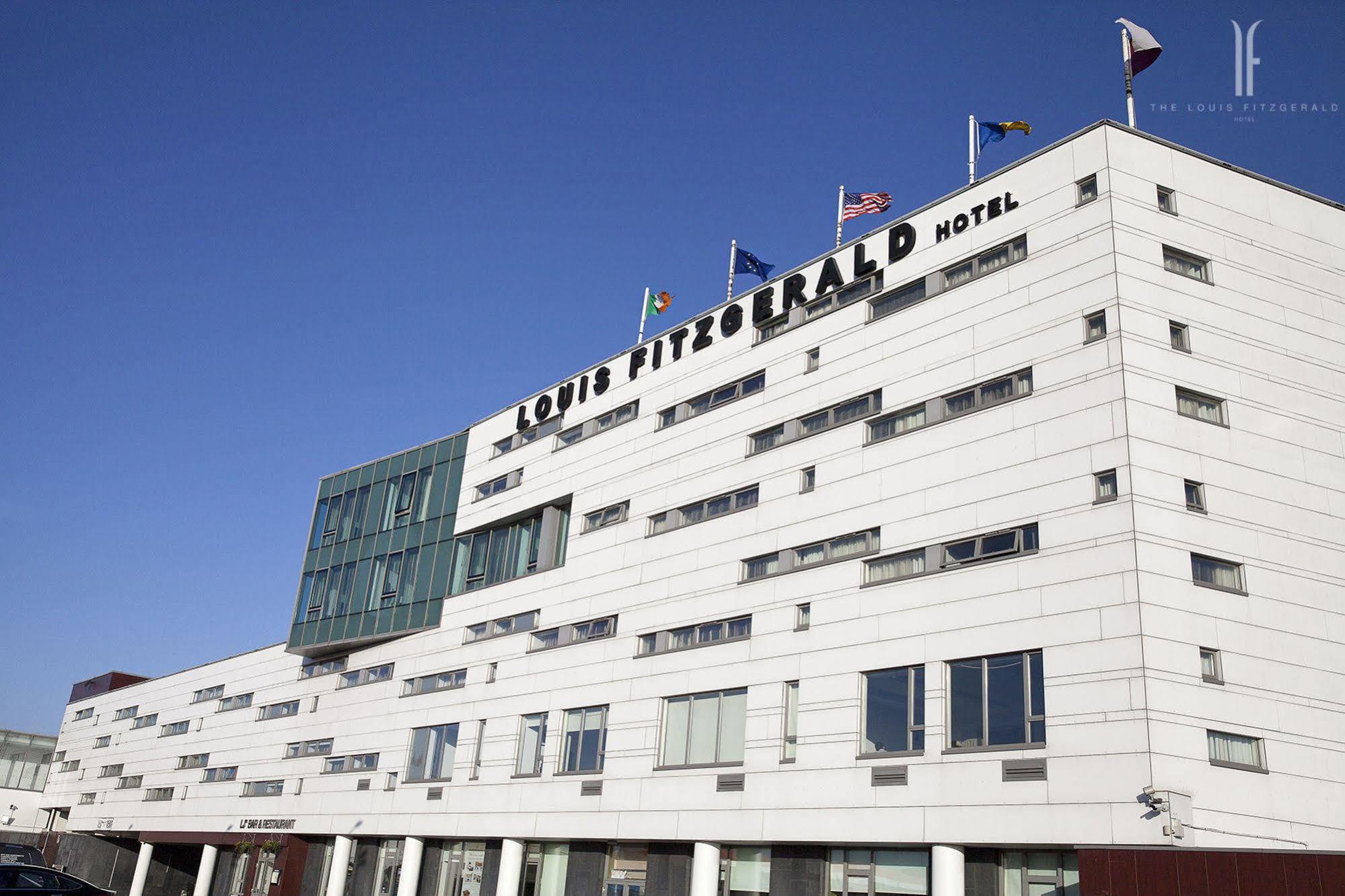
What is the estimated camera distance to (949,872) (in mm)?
28422

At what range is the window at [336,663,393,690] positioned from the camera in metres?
55.7

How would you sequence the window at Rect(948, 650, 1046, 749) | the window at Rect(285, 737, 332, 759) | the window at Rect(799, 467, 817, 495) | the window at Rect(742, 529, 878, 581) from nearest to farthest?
the window at Rect(948, 650, 1046, 749), the window at Rect(742, 529, 878, 581), the window at Rect(799, 467, 817, 495), the window at Rect(285, 737, 332, 759)

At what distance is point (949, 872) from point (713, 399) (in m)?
20.2

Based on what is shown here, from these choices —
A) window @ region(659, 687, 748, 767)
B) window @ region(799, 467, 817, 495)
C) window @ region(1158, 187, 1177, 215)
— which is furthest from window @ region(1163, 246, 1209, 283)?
window @ region(659, 687, 748, 767)

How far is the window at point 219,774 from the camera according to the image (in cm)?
6631

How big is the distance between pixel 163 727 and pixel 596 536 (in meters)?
49.2

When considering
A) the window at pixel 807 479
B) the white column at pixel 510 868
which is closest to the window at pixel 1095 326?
the window at pixel 807 479

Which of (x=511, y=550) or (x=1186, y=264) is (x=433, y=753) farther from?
(x=1186, y=264)

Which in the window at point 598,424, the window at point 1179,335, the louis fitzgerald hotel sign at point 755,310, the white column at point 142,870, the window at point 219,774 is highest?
the louis fitzgerald hotel sign at point 755,310

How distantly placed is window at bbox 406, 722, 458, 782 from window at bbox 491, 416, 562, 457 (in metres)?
13.4

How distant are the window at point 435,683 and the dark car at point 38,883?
65.6 feet

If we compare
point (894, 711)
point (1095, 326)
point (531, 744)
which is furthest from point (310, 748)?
point (1095, 326)

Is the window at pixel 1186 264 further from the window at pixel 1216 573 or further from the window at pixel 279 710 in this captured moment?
the window at pixel 279 710

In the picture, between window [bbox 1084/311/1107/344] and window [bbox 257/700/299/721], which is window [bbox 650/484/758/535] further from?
window [bbox 257/700/299/721]
